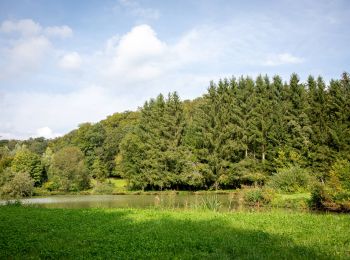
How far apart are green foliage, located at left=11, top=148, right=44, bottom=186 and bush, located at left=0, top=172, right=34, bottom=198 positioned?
53.9ft

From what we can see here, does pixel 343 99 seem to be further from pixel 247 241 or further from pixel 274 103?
pixel 247 241

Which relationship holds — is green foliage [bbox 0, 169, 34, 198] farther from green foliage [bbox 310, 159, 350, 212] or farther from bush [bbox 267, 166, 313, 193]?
green foliage [bbox 310, 159, 350, 212]

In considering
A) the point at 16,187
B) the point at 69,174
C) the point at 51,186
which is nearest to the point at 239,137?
the point at 16,187

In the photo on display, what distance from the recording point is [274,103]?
172 ft

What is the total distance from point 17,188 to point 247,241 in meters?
51.5

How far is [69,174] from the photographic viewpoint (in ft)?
232

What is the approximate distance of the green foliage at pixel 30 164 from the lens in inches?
2802

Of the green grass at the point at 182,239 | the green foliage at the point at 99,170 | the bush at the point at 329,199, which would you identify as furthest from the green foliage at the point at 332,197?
the green foliage at the point at 99,170

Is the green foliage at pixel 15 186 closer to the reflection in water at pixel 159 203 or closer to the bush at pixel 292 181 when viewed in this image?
the reflection in water at pixel 159 203

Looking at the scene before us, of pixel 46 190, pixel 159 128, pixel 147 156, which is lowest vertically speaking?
pixel 46 190

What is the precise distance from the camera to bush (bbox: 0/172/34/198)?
52391 millimetres

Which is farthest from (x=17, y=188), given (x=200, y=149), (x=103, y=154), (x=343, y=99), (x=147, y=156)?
(x=343, y=99)

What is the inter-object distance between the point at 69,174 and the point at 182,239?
6434 centimetres

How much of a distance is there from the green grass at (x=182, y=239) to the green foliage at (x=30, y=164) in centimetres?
6163
